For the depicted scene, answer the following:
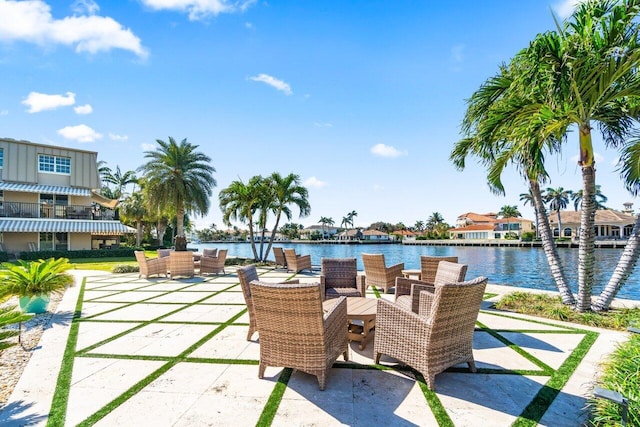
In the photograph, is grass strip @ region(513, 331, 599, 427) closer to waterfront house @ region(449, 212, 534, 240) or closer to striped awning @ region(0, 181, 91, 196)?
striped awning @ region(0, 181, 91, 196)

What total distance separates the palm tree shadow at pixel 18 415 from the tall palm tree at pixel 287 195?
13.0 metres

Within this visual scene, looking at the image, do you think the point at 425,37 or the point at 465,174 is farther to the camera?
the point at 425,37

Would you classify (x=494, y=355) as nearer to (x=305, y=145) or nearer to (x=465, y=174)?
(x=465, y=174)

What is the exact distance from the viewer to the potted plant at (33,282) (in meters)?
5.29

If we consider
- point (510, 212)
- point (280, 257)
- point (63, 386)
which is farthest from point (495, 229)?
point (63, 386)

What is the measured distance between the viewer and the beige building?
736 inches

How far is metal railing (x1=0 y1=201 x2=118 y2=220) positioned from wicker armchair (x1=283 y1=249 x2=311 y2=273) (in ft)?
55.5

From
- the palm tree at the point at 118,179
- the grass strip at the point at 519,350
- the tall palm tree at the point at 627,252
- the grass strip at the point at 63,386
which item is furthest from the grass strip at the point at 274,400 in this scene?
the palm tree at the point at 118,179

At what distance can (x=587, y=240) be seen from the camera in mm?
5355

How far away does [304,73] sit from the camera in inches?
416

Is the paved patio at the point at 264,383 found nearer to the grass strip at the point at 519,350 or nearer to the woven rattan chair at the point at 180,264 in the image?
the grass strip at the point at 519,350

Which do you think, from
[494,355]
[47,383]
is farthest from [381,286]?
[47,383]

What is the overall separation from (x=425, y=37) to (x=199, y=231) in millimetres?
101902

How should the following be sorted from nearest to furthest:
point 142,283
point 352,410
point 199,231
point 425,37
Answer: point 352,410
point 425,37
point 142,283
point 199,231
